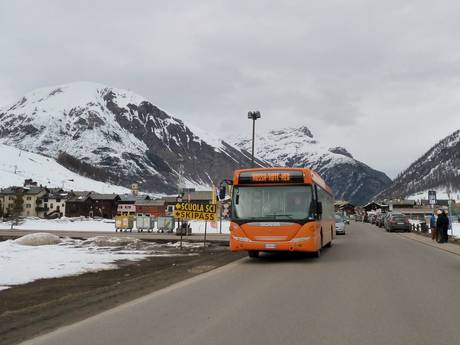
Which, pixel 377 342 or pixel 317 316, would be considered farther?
pixel 317 316

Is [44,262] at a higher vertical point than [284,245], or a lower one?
lower

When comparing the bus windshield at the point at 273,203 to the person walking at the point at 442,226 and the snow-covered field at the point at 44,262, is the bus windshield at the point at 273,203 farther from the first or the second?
the person walking at the point at 442,226

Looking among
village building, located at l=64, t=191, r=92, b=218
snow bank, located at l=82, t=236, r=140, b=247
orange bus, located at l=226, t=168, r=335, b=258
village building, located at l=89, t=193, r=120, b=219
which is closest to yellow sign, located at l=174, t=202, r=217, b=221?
snow bank, located at l=82, t=236, r=140, b=247

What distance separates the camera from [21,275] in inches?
571

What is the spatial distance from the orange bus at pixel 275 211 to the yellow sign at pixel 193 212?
774 cm

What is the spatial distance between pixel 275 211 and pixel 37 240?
616 inches

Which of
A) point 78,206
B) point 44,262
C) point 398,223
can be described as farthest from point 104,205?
point 44,262

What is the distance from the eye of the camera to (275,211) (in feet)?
53.7

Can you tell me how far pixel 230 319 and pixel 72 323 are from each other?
7.65 feet

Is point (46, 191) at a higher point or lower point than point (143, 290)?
higher

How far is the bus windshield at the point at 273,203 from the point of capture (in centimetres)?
1630

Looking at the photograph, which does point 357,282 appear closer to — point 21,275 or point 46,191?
point 21,275

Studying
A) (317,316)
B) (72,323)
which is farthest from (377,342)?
(72,323)

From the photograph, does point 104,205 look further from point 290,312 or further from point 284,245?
point 290,312
